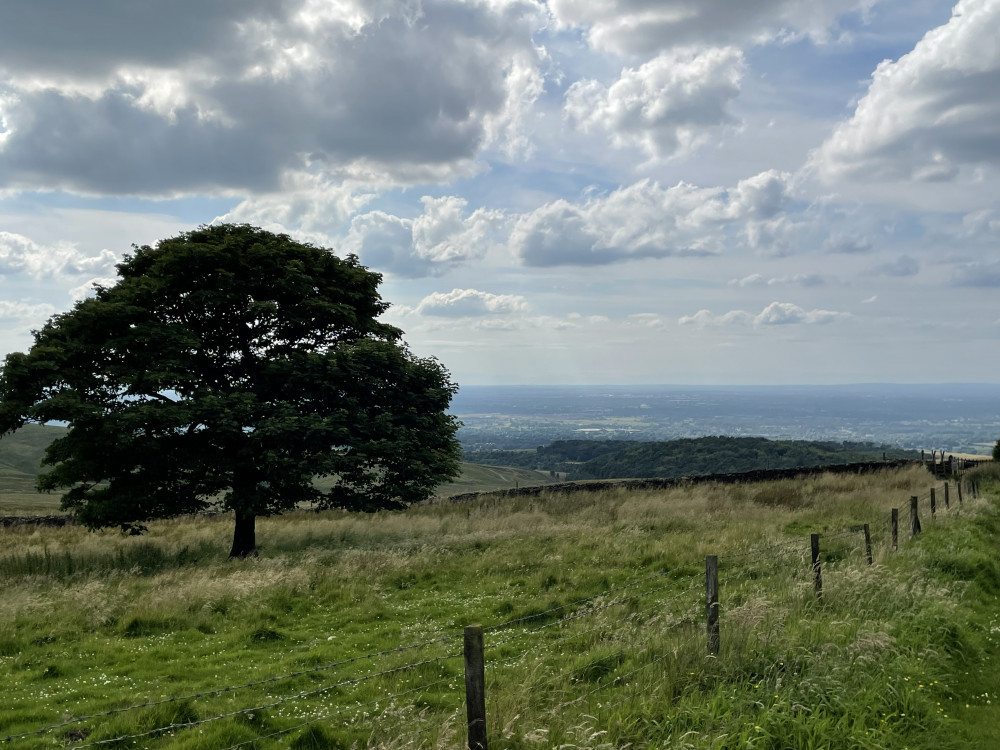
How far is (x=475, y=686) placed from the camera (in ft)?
19.4

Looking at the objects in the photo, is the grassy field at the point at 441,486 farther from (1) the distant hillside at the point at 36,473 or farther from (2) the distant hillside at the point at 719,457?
(2) the distant hillside at the point at 719,457

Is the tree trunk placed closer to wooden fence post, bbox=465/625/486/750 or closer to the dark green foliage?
the dark green foliage

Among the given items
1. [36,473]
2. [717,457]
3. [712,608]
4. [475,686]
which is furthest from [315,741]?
[36,473]

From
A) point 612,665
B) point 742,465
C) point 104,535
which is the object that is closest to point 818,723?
point 612,665

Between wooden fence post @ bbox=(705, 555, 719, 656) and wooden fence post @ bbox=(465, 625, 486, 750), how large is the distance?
394 centimetres

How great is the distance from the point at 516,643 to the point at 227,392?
14068mm

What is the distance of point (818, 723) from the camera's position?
714 centimetres

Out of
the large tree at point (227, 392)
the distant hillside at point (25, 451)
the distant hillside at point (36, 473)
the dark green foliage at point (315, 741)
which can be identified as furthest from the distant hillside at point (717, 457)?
the distant hillside at point (25, 451)

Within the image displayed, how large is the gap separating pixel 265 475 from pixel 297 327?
5.15 metres

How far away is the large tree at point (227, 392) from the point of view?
19.4 m

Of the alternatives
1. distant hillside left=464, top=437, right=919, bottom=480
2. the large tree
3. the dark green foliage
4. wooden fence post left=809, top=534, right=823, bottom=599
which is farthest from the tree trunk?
distant hillside left=464, top=437, right=919, bottom=480

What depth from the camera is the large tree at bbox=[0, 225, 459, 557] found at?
19.4 meters

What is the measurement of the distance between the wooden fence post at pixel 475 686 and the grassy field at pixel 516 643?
0.50 meters

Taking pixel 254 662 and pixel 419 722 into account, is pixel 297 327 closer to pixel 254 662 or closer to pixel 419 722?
pixel 254 662
